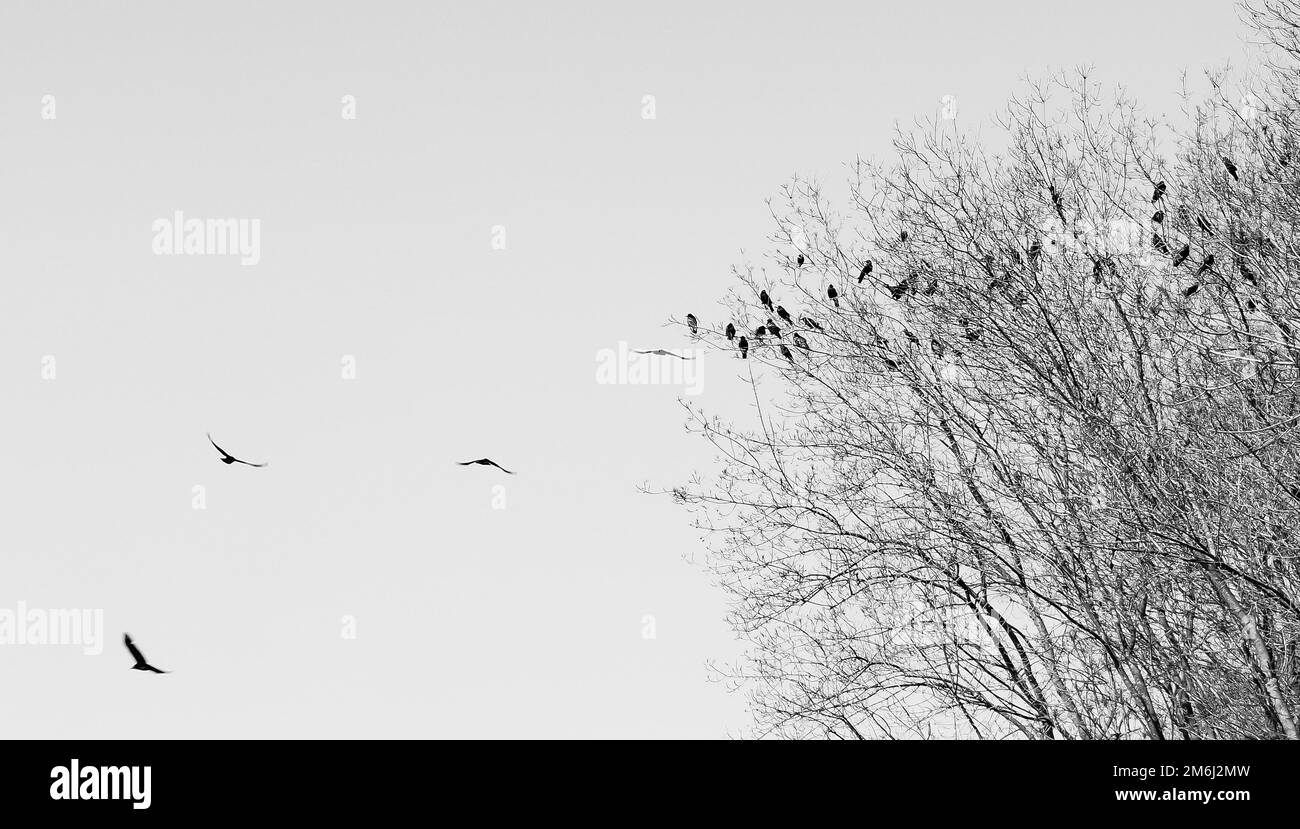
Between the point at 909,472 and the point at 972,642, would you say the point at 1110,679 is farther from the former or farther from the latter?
the point at 909,472

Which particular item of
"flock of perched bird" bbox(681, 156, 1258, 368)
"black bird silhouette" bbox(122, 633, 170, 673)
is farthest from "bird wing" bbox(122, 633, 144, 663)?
"flock of perched bird" bbox(681, 156, 1258, 368)

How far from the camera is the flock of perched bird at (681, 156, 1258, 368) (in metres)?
12.6

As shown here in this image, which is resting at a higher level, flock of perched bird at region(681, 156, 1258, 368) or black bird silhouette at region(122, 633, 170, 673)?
flock of perched bird at region(681, 156, 1258, 368)

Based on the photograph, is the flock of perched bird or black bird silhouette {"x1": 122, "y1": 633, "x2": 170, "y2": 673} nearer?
black bird silhouette {"x1": 122, "y1": 633, "x2": 170, "y2": 673}

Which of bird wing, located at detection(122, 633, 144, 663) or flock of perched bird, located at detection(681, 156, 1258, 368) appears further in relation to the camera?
flock of perched bird, located at detection(681, 156, 1258, 368)

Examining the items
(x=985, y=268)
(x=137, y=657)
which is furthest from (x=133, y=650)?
(x=985, y=268)

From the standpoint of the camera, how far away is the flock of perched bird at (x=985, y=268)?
1260cm

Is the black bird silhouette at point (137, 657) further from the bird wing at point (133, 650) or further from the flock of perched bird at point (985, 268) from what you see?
the flock of perched bird at point (985, 268)

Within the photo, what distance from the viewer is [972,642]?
13805 millimetres

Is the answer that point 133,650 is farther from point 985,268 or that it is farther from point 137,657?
point 985,268

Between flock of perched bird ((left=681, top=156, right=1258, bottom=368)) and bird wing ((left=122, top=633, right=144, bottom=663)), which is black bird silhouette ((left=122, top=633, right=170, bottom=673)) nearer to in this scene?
bird wing ((left=122, top=633, right=144, bottom=663))

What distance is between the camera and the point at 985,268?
13.8 meters
